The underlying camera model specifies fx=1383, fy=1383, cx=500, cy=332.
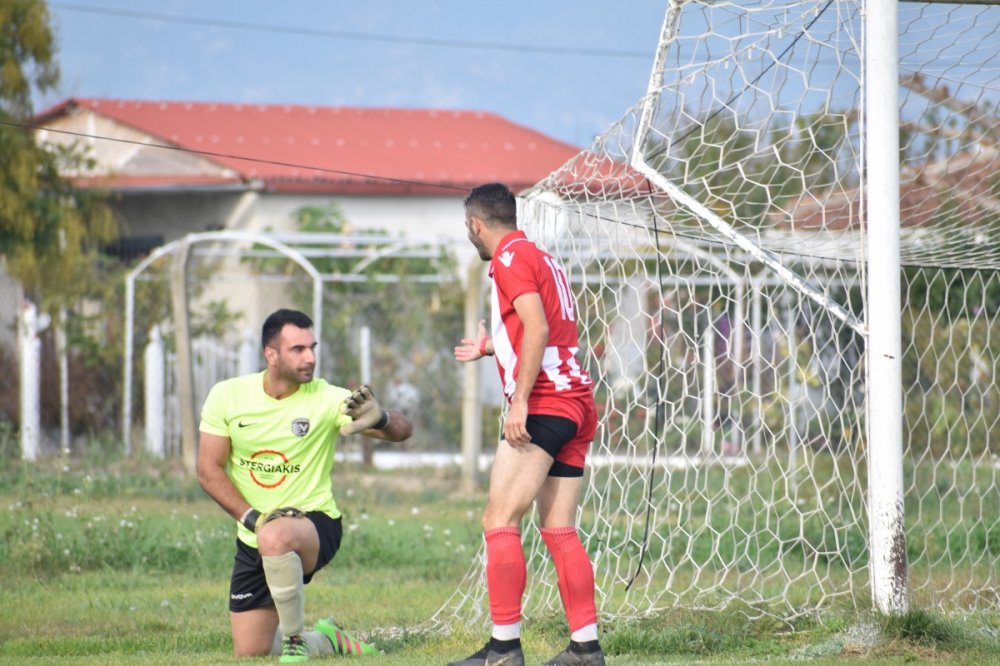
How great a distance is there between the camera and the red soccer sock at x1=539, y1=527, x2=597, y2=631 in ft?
17.4

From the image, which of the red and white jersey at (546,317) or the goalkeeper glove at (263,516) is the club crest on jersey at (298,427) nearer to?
the goalkeeper glove at (263,516)

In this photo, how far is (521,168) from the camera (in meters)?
25.1

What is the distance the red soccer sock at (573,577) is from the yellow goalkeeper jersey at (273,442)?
4.49ft

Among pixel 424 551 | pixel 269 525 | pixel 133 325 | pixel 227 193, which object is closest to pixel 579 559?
pixel 269 525

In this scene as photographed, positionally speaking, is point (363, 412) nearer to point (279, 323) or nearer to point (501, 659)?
point (279, 323)

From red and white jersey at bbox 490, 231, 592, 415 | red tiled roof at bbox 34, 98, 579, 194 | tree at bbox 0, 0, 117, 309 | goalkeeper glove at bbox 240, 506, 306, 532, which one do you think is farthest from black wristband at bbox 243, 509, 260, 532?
red tiled roof at bbox 34, 98, 579, 194

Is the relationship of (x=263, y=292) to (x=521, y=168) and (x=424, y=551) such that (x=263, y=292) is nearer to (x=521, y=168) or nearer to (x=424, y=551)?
(x=521, y=168)

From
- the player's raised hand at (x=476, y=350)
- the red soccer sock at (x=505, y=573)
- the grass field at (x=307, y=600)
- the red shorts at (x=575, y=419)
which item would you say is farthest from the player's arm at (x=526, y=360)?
the grass field at (x=307, y=600)

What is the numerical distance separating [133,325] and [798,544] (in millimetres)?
8761

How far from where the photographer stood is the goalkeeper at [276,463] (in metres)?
6.13

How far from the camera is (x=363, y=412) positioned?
593 cm

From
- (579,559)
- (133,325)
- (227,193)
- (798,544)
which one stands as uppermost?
(227,193)

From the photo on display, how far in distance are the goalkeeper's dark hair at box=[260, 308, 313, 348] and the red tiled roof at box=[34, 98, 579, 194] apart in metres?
14.7

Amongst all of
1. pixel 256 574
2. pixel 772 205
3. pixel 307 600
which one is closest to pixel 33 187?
pixel 307 600
